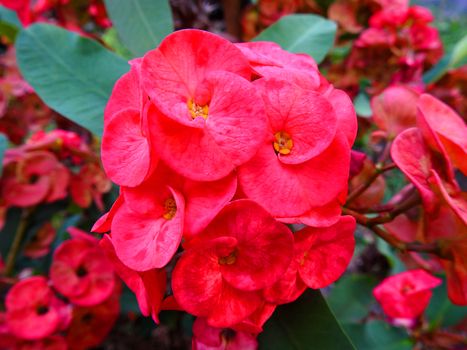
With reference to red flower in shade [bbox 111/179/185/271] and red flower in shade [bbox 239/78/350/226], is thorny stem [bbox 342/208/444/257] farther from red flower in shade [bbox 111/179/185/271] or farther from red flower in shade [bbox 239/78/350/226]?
red flower in shade [bbox 111/179/185/271]

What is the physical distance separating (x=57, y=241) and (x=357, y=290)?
0.69m

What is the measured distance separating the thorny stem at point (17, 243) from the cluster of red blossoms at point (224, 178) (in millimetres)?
556

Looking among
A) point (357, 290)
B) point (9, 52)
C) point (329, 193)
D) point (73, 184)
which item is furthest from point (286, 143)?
point (9, 52)

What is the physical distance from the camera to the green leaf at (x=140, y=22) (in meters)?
0.73

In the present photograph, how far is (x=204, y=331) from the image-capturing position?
0.47m

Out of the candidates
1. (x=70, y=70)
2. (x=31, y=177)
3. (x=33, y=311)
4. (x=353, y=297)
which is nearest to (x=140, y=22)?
(x=70, y=70)

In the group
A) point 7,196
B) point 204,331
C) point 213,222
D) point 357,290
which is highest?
point 213,222

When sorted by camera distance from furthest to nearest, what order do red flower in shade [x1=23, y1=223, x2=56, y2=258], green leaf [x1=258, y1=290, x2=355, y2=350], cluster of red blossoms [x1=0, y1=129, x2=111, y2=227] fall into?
red flower in shade [x1=23, y1=223, x2=56, y2=258] < cluster of red blossoms [x1=0, y1=129, x2=111, y2=227] < green leaf [x1=258, y1=290, x2=355, y2=350]

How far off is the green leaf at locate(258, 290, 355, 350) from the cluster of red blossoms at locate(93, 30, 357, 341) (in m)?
0.06

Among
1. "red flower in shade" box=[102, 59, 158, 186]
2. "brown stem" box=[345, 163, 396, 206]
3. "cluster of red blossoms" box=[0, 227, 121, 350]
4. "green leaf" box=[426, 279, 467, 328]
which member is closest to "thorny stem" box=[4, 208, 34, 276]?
"cluster of red blossoms" box=[0, 227, 121, 350]

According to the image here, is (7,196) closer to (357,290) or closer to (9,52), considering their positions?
(9,52)

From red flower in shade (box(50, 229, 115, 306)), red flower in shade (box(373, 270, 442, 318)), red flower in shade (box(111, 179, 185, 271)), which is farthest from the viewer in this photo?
red flower in shade (box(50, 229, 115, 306))

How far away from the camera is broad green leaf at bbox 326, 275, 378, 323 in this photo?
3.41 feet

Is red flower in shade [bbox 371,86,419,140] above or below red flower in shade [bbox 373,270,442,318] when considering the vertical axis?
above
